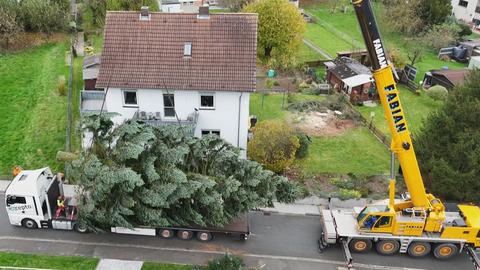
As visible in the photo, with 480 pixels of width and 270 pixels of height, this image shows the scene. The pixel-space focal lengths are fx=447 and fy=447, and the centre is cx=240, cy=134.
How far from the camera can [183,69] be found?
1085 inches

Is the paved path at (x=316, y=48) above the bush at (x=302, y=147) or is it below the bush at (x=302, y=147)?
above

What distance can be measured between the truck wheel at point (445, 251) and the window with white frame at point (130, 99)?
62.3 ft

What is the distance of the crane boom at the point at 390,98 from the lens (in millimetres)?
18750

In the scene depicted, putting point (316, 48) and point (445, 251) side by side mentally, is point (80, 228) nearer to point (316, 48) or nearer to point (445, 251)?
point (445, 251)

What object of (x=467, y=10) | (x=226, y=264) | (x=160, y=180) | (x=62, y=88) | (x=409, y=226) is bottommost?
(x=226, y=264)

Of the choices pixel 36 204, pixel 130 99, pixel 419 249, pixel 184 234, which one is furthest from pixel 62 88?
pixel 419 249

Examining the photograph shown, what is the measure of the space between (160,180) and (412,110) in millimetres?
27890

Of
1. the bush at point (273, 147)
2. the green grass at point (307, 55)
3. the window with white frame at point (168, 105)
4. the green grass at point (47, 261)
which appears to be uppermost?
the window with white frame at point (168, 105)

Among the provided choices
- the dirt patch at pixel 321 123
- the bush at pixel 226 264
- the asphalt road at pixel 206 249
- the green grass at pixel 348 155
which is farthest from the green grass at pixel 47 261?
the dirt patch at pixel 321 123

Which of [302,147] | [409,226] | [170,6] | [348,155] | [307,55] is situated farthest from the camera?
[170,6]

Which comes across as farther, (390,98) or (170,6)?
(170,6)

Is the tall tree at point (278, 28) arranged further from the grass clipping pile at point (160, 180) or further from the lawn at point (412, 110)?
the grass clipping pile at point (160, 180)

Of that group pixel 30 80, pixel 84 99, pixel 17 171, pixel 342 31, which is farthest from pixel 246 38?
pixel 342 31

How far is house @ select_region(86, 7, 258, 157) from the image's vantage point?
89.2ft
